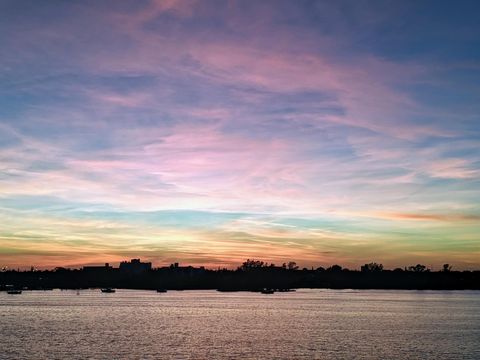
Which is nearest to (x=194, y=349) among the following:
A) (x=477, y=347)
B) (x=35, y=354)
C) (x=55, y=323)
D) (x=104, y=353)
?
(x=104, y=353)

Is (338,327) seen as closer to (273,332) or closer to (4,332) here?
(273,332)

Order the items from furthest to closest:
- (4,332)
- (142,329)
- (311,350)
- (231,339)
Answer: (142,329) < (4,332) < (231,339) < (311,350)

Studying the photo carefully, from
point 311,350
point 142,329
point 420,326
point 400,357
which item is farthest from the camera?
point 420,326

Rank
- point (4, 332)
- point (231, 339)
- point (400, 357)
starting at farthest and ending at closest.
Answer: point (4, 332) < point (231, 339) < point (400, 357)

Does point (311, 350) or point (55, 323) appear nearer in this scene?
point (311, 350)

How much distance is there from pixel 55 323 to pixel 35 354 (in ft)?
183

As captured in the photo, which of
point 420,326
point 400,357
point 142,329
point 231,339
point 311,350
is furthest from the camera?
point 420,326

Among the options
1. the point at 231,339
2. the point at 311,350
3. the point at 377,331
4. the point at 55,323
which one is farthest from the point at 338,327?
the point at 55,323

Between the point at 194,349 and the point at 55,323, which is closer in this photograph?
the point at 194,349

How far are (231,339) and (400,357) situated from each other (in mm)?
30804

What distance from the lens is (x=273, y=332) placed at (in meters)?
113

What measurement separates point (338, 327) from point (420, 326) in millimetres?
19644

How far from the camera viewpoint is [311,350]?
281ft

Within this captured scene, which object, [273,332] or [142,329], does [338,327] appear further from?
[142,329]
